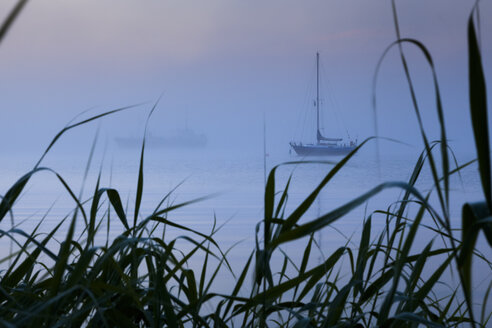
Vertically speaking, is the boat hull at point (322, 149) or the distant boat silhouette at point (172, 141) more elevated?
the distant boat silhouette at point (172, 141)

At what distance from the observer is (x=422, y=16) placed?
70.9ft

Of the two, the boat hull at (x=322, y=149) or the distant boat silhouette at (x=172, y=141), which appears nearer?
the boat hull at (x=322, y=149)

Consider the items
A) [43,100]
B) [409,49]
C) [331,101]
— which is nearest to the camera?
[409,49]

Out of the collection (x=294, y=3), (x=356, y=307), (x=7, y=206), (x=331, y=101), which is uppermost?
(x=294, y=3)

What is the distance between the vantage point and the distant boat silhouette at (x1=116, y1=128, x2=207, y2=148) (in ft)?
84.2

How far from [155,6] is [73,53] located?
18.5ft

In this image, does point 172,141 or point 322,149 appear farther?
point 172,141

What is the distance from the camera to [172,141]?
1018 inches

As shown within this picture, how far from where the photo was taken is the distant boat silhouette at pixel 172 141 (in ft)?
84.2

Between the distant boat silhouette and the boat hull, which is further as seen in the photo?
the distant boat silhouette

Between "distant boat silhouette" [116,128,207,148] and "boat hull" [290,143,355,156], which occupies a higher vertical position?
"distant boat silhouette" [116,128,207,148]

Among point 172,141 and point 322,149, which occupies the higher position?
point 172,141

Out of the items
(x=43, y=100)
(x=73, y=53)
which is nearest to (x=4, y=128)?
(x=43, y=100)

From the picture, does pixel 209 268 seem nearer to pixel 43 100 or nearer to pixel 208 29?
pixel 208 29
